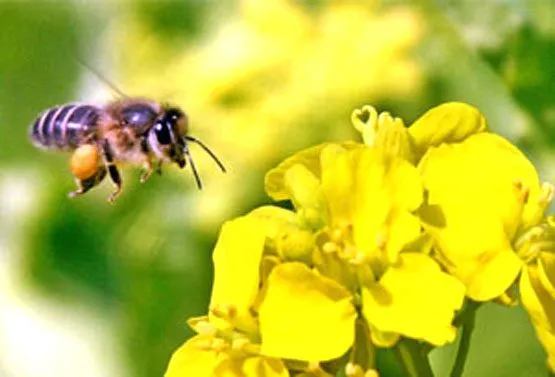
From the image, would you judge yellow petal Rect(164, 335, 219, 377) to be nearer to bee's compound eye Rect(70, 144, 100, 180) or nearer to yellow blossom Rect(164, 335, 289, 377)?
yellow blossom Rect(164, 335, 289, 377)

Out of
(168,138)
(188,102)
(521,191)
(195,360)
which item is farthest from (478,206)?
(188,102)

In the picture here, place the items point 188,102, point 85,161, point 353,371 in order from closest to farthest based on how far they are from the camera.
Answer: point 353,371
point 85,161
point 188,102

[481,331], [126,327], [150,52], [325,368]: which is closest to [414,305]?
[325,368]

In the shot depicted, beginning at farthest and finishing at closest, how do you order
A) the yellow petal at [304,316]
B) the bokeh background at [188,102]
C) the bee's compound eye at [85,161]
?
the bokeh background at [188,102] < the bee's compound eye at [85,161] < the yellow petal at [304,316]

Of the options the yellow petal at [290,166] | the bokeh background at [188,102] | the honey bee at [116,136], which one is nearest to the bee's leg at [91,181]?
the honey bee at [116,136]

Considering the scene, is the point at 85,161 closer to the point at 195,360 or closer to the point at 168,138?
the point at 168,138

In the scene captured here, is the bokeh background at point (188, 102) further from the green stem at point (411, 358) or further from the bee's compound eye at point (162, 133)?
the green stem at point (411, 358)
